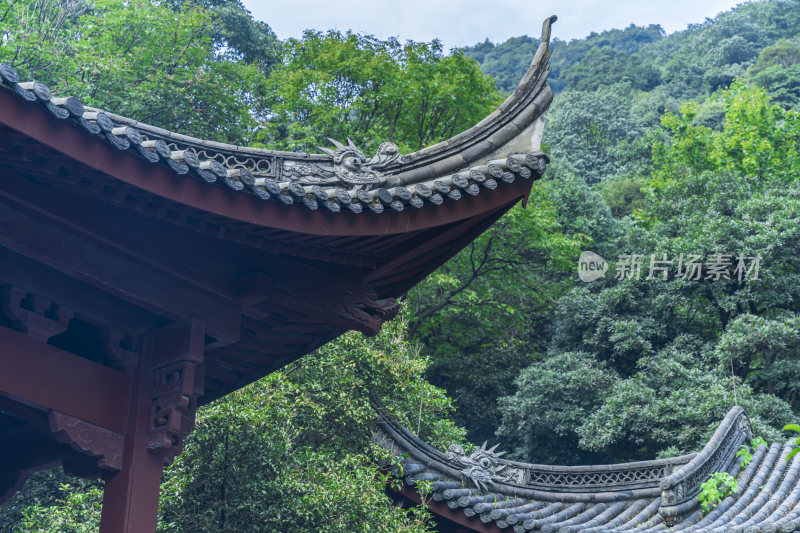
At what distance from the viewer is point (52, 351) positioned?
534 centimetres

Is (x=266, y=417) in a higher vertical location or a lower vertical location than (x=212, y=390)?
higher

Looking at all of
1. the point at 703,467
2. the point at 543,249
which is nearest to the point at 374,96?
the point at 543,249

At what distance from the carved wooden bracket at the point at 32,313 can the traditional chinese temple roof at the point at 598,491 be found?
655 cm

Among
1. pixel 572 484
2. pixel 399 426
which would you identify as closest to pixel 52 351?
pixel 399 426

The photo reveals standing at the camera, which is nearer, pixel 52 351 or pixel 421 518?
pixel 52 351

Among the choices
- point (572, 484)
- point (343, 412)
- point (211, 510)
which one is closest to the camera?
point (211, 510)

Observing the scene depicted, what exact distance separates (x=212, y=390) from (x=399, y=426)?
17.7 feet

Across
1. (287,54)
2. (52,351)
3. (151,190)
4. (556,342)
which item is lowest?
(52,351)

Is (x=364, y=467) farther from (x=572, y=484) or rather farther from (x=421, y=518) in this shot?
(x=572, y=484)

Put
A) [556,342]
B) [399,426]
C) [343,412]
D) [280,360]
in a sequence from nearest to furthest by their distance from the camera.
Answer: [280,360] → [343,412] → [399,426] → [556,342]

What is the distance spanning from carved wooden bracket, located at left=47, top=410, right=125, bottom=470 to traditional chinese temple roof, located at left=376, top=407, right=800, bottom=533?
623cm

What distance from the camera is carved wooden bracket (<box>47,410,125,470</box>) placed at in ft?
17.1

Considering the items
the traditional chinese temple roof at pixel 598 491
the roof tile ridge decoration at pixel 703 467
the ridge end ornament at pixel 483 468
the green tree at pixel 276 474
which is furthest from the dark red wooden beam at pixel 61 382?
the roof tile ridge decoration at pixel 703 467

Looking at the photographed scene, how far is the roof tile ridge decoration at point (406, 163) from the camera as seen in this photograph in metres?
5.62
